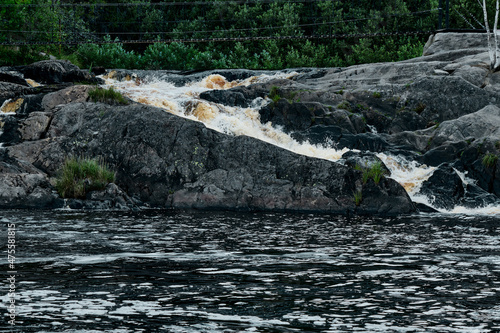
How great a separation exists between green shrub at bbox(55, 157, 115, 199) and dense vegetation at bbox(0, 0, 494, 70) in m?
20.2

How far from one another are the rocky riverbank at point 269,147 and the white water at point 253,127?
33cm

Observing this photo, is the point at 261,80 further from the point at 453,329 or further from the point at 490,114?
the point at 453,329

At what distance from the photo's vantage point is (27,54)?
35.2m

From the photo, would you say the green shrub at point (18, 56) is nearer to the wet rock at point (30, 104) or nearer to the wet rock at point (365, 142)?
the wet rock at point (30, 104)

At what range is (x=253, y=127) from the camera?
928 inches

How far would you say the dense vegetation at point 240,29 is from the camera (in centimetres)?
3903

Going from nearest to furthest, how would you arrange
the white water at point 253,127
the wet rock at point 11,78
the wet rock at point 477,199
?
the wet rock at point 477,199 < the white water at point 253,127 < the wet rock at point 11,78

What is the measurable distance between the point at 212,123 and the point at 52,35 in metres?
15.7

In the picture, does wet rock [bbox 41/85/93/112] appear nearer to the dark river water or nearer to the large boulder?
the large boulder

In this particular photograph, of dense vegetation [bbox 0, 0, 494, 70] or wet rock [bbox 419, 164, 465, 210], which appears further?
dense vegetation [bbox 0, 0, 494, 70]

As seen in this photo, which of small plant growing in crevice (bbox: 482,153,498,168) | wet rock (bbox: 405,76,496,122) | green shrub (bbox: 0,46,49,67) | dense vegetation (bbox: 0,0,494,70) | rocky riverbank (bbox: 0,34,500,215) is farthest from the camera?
dense vegetation (bbox: 0,0,494,70)

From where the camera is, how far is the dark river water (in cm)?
663

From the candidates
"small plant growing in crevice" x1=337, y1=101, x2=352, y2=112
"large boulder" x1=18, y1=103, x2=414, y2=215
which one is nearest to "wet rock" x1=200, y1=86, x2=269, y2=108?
"small plant growing in crevice" x1=337, y1=101, x2=352, y2=112

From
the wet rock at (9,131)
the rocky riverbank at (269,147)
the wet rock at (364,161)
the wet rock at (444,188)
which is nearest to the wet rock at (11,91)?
the rocky riverbank at (269,147)
